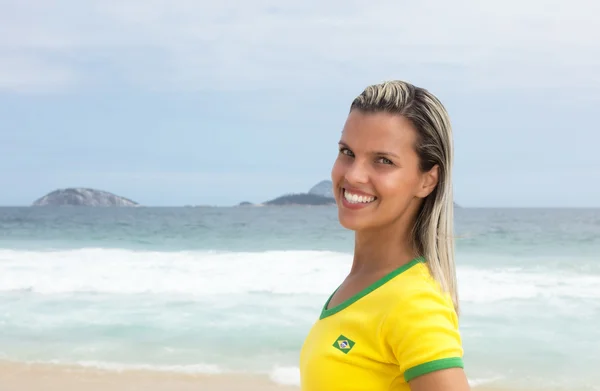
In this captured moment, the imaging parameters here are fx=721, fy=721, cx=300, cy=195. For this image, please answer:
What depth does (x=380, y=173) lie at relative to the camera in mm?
1640

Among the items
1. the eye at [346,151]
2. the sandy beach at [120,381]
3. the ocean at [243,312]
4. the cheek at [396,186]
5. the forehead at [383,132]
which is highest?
the forehead at [383,132]

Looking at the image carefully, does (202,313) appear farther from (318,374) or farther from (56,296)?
(318,374)

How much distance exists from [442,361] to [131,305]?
8682 mm

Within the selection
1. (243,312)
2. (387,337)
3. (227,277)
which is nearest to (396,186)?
(387,337)

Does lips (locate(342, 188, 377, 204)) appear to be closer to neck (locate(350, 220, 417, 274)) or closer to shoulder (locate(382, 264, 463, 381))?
neck (locate(350, 220, 417, 274))

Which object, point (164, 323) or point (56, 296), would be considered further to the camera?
point (56, 296)

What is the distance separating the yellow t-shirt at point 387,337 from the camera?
4.63ft

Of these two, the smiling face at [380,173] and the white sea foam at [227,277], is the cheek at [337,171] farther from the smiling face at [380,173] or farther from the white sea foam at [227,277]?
the white sea foam at [227,277]

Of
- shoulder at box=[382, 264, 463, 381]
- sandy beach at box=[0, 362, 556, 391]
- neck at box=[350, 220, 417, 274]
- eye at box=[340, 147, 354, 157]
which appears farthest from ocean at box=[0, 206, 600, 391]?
shoulder at box=[382, 264, 463, 381]

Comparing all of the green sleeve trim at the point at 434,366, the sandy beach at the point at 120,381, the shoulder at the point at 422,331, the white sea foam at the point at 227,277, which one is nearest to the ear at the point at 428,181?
the shoulder at the point at 422,331

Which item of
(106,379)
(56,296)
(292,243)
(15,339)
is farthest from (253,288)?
(292,243)

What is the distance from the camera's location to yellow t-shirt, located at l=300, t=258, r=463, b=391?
4.63ft

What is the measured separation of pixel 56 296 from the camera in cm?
1055

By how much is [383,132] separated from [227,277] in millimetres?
11164
